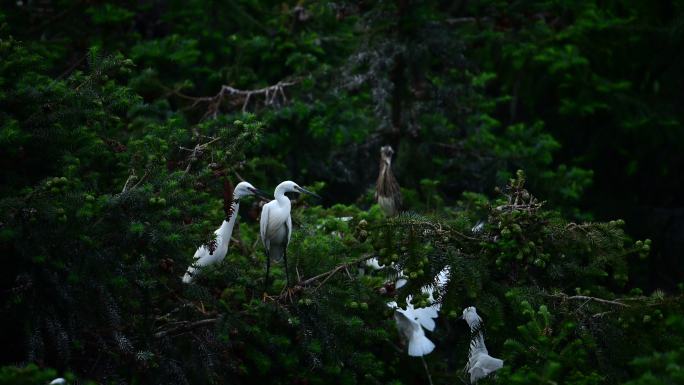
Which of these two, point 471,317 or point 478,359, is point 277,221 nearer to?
point 471,317

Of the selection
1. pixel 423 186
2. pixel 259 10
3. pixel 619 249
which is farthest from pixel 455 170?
pixel 619 249

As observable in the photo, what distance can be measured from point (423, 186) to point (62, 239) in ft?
12.5

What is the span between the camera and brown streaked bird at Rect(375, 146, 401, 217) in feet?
22.1

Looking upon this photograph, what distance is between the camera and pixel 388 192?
6805mm

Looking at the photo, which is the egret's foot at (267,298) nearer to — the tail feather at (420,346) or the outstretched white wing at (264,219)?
the outstretched white wing at (264,219)

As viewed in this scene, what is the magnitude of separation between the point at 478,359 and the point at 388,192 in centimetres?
244

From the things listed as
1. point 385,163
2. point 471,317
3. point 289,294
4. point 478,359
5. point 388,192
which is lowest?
point 388,192

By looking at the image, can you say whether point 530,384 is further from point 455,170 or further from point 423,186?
point 455,170

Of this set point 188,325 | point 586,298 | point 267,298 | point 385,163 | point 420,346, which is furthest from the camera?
point 385,163

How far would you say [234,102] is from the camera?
7363 mm

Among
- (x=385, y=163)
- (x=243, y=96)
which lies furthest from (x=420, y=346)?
(x=243, y=96)

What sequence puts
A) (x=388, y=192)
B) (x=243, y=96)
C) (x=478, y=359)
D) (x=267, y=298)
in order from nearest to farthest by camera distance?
(x=478, y=359) → (x=267, y=298) → (x=388, y=192) → (x=243, y=96)

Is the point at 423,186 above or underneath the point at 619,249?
underneath

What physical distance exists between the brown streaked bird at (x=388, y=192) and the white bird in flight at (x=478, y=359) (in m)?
2.15
